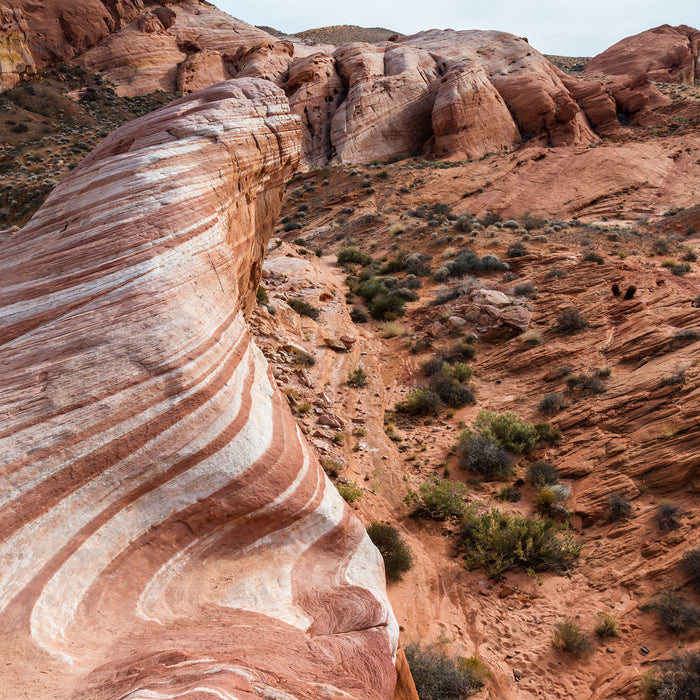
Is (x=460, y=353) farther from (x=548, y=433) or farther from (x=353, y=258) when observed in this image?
(x=353, y=258)

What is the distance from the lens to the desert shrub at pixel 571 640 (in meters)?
5.58

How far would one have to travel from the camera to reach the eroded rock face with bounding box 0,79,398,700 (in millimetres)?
2926

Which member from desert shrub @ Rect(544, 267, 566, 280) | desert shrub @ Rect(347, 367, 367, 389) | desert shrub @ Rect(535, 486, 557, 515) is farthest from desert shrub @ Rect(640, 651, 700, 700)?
desert shrub @ Rect(544, 267, 566, 280)

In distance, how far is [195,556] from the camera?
3.84 meters

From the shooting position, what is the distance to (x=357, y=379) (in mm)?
11844

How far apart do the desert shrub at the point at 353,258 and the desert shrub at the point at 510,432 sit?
1254cm

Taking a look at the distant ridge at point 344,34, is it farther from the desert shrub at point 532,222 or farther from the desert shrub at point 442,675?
the desert shrub at point 442,675

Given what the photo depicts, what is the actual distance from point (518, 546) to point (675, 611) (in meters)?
1.97

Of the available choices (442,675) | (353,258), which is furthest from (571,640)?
(353,258)

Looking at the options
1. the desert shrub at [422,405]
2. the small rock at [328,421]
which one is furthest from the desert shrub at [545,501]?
the small rock at [328,421]

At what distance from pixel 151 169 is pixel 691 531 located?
28.8 feet

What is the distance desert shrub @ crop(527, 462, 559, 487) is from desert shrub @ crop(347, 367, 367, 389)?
4.75 metres

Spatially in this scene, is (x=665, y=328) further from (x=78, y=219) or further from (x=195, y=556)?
(x=78, y=219)

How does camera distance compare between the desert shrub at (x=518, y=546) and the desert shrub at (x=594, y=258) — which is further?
the desert shrub at (x=594, y=258)
